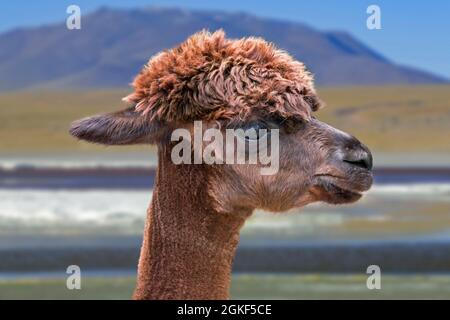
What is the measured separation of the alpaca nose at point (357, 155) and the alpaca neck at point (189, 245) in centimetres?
38

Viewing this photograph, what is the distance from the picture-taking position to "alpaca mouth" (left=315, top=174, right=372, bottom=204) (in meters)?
3.14

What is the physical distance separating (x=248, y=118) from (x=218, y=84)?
0.14 metres

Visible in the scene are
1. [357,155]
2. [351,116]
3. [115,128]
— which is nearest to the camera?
[115,128]

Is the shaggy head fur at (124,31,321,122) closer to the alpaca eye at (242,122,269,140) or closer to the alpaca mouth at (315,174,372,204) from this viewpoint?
the alpaca eye at (242,122,269,140)

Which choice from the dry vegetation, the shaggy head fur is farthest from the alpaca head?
the dry vegetation

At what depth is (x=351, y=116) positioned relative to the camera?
227ft

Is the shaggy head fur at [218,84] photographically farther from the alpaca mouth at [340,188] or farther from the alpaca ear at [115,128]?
the alpaca mouth at [340,188]

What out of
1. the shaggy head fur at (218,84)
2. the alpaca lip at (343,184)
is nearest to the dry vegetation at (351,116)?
the shaggy head fur at (218,84)

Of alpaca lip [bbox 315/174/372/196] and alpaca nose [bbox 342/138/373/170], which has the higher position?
alpaca nose [bbox 342/138/373/170]

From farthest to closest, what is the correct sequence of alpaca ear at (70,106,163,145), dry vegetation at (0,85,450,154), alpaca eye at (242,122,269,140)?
dry vegetation at (0,85,450,154)
alpaca eye at (242,122,269,140)
alpaca ear at (70,106,163,145)

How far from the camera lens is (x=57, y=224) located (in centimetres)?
1617

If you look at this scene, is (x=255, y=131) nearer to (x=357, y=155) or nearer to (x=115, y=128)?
(x=357, y=155)

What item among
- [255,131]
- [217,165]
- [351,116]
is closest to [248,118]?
[255,131]

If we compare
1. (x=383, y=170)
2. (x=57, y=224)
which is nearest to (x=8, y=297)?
(x=57, y=224)
